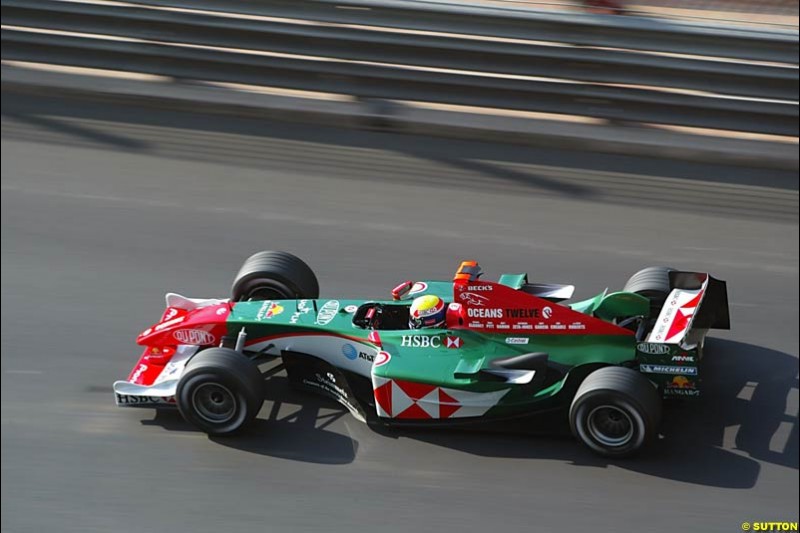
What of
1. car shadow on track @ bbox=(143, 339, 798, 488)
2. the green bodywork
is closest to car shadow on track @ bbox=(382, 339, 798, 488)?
car shadow on track @ bbox=(143, 339, 798, 488)

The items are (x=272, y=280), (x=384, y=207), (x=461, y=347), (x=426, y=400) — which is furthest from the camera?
(x=384, y=207)

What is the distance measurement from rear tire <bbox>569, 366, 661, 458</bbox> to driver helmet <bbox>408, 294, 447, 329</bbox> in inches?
40.2

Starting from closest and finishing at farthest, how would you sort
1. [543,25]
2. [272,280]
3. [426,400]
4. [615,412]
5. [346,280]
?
[615,412] < [426,400] < [272,280] < [346,280] < [543,25]

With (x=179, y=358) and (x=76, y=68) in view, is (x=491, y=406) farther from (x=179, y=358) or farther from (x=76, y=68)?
(x=76, y=68)

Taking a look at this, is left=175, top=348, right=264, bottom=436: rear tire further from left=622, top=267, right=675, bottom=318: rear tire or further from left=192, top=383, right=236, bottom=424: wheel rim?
left=622, top=267, right=675, bottom=318: rear tire

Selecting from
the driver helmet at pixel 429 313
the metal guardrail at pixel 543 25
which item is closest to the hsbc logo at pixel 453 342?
the driver helmet at pixel 429 313

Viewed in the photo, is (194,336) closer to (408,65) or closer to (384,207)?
(384,207)

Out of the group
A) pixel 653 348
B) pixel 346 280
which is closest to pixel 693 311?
pixel 653 348

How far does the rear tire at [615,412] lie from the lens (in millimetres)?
6512

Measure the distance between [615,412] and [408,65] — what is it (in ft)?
18.2

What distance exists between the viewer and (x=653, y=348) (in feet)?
22.1

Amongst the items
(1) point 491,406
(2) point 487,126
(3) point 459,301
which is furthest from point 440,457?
(2) point 487,126

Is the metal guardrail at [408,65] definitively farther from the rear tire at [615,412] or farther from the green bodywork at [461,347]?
the rear tire at [615,412]

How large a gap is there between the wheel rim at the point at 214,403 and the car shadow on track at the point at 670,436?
0.17 m
